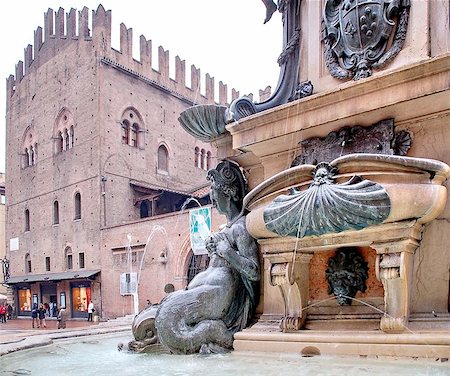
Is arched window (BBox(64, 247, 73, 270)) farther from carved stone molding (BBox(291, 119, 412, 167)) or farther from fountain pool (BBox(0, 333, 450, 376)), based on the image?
carved stone molding (BBox(291, 119, 412, 167))

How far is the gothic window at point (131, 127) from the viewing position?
33688mm

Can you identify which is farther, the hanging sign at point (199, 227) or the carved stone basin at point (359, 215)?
the hanging sign at point (199, 227)

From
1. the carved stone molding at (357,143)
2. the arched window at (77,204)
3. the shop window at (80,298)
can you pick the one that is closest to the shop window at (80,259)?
the shop window at (80,298)

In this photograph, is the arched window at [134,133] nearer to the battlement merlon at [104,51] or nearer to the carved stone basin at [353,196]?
the battlement merlon at [104,51]

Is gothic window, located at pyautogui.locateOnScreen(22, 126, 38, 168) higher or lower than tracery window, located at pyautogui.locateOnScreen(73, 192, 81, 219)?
higher

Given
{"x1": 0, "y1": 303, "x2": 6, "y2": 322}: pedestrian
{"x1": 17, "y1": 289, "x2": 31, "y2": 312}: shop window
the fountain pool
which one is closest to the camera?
the fountain pool

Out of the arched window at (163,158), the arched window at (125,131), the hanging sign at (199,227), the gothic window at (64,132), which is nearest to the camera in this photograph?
the hanging sign at (199,227)

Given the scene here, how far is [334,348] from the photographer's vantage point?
11.3ft

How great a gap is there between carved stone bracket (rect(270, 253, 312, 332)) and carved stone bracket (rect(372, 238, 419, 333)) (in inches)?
26.6

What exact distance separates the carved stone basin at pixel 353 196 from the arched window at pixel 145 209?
100 ft

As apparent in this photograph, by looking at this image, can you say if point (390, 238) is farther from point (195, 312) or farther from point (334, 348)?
point (195, 312)

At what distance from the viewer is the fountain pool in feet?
9.90

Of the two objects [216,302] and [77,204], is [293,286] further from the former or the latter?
[77,204]

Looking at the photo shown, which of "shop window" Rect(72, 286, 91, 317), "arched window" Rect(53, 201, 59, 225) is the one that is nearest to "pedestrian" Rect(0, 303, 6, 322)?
"shop window" Rect(72, 286, 91, 317)
